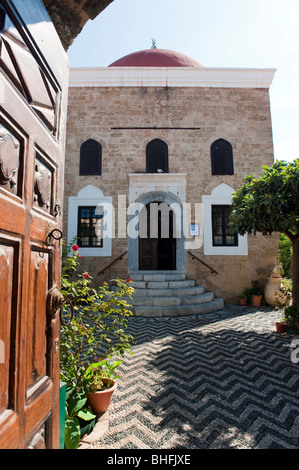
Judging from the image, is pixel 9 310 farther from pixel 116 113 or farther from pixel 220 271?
pixel 116 113

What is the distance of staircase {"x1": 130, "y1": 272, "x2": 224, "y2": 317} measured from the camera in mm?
6695

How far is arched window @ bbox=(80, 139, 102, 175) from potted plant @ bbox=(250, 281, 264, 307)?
264 inches

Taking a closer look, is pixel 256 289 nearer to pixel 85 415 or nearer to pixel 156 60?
pixel 85 415

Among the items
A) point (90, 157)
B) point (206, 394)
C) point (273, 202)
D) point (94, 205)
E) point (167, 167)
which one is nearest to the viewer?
point (206, 394)

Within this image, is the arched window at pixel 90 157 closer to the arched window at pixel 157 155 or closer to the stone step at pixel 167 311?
the arched window at pixel 157 155

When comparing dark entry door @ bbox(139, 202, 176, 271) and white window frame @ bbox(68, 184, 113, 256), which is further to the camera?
dark entry door @ bbox(139, 202, 176, 271)

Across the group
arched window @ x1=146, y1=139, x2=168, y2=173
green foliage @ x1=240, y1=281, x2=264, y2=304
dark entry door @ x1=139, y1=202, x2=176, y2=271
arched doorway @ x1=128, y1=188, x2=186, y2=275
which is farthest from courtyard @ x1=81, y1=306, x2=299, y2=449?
arched window @ x1=146, y1=139, x2=168, y2=173

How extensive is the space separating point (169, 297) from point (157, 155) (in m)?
5.05

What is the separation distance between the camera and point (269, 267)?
28.1 ft

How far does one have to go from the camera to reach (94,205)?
8.71m

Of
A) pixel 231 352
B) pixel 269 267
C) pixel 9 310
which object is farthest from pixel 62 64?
pixel 269 267
